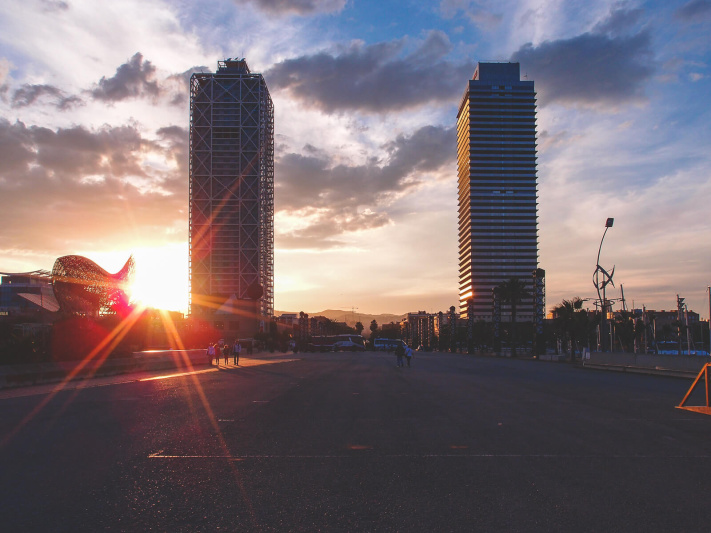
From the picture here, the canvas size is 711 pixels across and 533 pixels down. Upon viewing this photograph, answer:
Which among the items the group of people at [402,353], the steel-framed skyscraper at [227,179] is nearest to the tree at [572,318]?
the group of people at [402,353]

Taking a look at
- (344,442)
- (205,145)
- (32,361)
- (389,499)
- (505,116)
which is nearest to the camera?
(389,499)

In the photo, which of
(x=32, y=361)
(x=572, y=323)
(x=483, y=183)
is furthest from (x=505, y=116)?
(x=32, y=361)

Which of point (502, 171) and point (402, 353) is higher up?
point (502, 171)

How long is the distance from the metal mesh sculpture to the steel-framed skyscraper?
9866cm

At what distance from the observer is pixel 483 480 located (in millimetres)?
7324

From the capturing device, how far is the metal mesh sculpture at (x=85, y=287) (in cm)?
6162

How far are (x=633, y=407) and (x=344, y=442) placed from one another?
8992 mm

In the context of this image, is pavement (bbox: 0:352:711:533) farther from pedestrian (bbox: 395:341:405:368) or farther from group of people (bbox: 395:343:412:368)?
pedestrian (bbox: 395:341:405:368)

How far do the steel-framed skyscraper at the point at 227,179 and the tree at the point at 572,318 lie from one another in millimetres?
118214

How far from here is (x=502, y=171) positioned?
187500mm

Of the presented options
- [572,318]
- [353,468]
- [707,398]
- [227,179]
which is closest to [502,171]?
[227,179]

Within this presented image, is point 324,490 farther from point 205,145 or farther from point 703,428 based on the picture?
point 205,145

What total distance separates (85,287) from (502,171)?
14603 cm

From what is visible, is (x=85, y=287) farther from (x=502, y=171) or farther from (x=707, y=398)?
(x=502, y=171)
